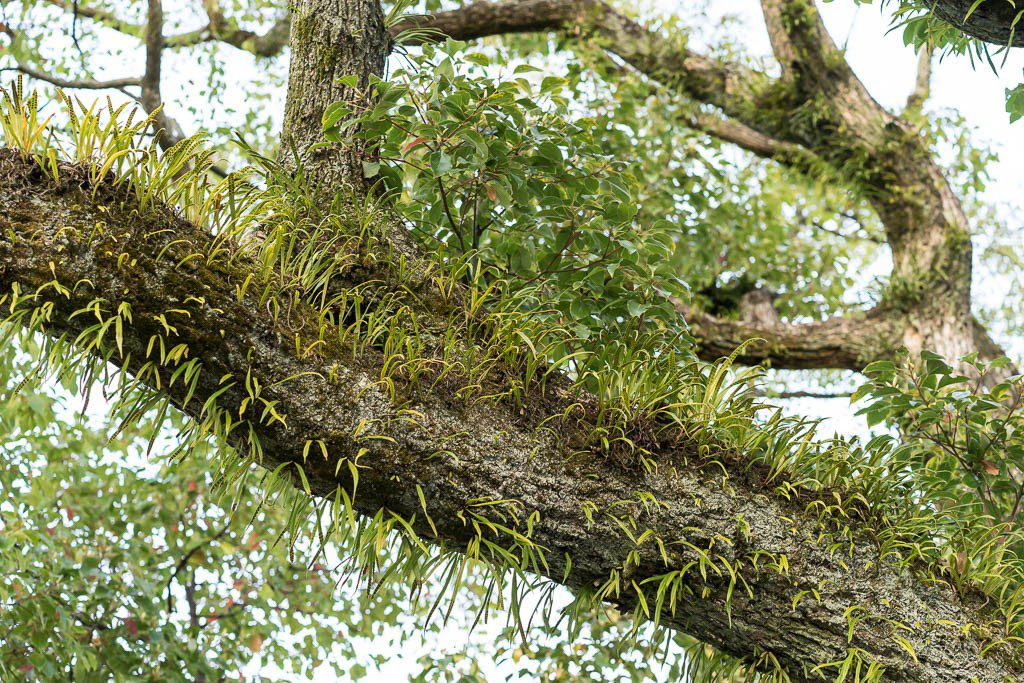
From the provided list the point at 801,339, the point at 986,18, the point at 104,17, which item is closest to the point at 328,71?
the point at 986,18

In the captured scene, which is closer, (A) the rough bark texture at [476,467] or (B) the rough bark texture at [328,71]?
(A) the rough bark texture at [476,467]

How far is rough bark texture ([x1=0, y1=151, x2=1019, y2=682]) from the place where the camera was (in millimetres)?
2139

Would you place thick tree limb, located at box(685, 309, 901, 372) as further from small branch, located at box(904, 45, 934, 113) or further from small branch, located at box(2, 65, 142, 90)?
small branch, located at box(2, 65, 142, 90)

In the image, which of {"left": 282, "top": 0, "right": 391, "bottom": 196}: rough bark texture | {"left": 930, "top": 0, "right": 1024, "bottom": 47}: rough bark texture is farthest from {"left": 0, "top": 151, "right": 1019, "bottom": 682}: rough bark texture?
{"left": 930, "top": 0, "right": 1024, "bottom": 47}: rough bark texture

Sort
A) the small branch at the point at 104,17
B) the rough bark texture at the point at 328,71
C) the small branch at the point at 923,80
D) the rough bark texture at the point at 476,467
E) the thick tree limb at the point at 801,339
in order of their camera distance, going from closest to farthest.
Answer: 1. the rough bark texture at the point at 476,467
2. the rough bark texture at the point at 328,71
3. the thick tree limb at the point at 801,339
4. the small branch at the point at 104,17
5. the small branch at the point at 923,80

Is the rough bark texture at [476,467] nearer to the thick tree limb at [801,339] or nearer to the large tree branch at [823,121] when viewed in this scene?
the thick tree limb at [801,339]

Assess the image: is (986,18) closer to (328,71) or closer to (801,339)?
(328,71)

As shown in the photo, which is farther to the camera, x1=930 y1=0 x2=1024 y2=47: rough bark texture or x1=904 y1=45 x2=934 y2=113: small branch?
x1=904 y1=45 x2=934 y2=113: small branch

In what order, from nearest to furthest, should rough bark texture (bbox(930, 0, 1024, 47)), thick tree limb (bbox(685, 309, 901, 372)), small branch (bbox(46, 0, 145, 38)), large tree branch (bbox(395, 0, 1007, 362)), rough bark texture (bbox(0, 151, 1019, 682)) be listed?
rough bark texture (bbox(0, 151, 1019, 682))
rough bark texture (bbox(930, 0, 1024, 47))
large tree branch (bbox(395, 0, 1007, 362))
thick tree limb (bbox(685, 309, 901, 372))
small branch (bbox(46, 0, 145, 38))


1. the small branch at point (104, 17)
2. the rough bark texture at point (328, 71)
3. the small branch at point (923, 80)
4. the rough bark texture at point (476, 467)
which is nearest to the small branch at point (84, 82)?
the small branch at point (104, 17)

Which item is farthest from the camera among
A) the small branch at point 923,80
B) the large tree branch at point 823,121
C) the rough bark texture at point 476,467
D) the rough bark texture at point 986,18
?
the small branch at point 923,80

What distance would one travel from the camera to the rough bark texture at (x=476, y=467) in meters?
2.14

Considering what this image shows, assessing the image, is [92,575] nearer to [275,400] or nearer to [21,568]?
[21,568]

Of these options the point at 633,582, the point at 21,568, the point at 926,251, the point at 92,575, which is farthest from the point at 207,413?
the point at 926,251
